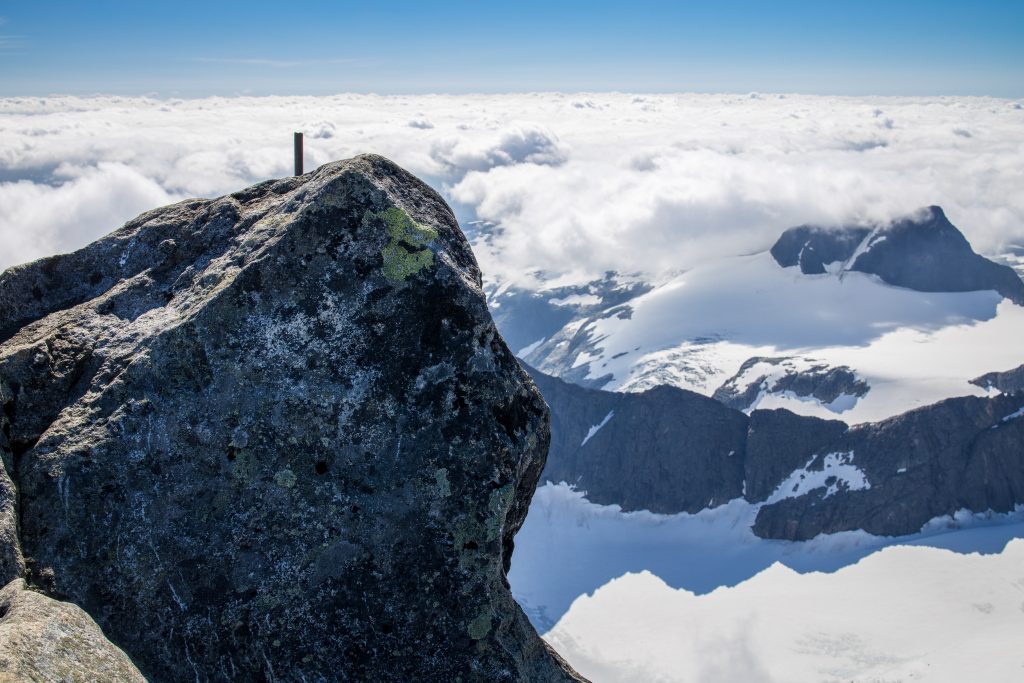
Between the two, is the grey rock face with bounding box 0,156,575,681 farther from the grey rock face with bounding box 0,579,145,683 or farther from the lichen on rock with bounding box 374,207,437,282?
the grey rock face with bounding box 0,579,145,683

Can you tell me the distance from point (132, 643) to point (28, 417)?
3101 mm

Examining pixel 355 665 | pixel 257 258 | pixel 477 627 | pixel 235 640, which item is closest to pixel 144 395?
pixel 257 258

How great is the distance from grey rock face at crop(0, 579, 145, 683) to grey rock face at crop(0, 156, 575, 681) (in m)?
0.78

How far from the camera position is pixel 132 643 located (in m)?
9.01

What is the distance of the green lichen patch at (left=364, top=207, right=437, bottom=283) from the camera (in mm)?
10898

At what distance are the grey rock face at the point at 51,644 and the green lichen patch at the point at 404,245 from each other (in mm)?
5221

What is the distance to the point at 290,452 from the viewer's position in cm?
1002

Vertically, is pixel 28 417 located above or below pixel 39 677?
above

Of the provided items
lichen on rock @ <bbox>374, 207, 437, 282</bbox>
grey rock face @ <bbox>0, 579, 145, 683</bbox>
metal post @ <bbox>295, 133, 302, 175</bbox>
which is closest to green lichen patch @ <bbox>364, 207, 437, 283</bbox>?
lichen on rock @ <bbox>374, 207, 437, 282</bbox>

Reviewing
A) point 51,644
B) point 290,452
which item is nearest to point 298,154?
point 290,452

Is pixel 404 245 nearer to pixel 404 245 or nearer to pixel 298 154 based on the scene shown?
pixel 404 245

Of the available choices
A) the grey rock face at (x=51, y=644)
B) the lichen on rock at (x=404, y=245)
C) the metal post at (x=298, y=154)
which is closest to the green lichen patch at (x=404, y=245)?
the lichen on rock at (x=404, y=245)

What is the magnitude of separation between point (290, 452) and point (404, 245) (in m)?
3.09

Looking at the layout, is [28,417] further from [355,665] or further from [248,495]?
[355,665]
